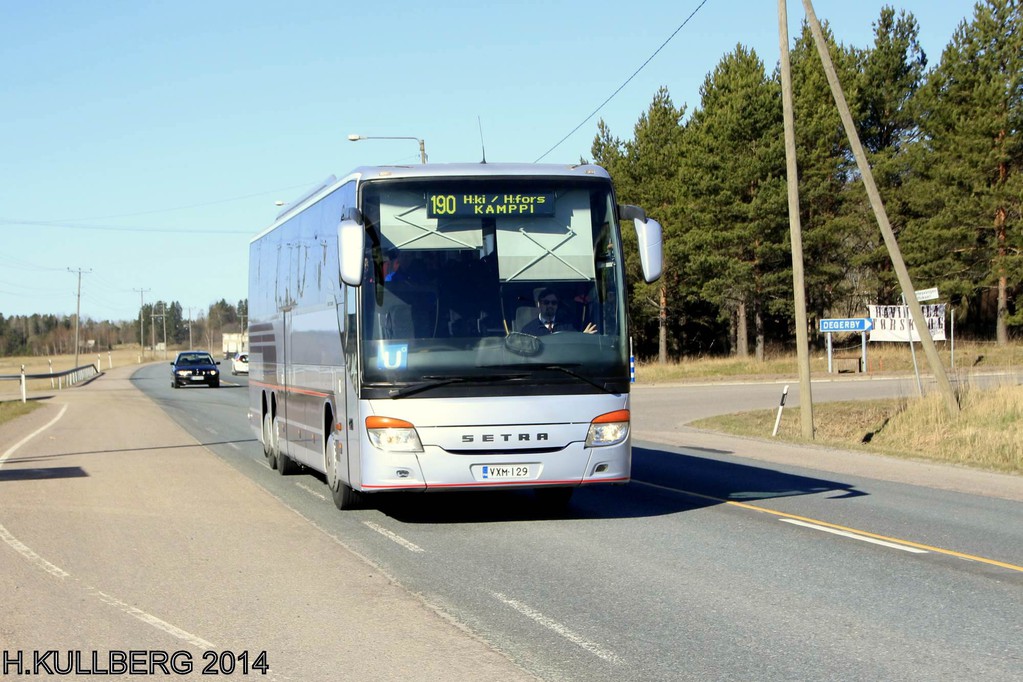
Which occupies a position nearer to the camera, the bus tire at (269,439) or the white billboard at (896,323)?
the bus tire at (269,439)

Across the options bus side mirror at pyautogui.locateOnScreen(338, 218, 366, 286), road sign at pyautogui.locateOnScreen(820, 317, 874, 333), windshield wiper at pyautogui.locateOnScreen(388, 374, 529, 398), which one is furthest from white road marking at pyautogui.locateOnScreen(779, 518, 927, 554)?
road sign at pyautogui.locateOnScreen(820, 317, 874, 333)

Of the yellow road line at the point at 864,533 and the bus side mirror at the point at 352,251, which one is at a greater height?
the bus side mirror at the point at 352,251

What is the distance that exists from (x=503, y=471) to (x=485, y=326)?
135 centimetres

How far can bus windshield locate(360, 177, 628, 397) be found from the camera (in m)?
11.0

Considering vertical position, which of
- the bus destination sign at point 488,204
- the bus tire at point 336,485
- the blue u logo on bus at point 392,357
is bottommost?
the bus tire at point 336,485

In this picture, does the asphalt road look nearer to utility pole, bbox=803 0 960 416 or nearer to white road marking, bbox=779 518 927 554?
white road marking, bbox=779 518 927 554

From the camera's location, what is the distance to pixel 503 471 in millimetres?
11016

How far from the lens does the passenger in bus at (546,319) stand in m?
11.1

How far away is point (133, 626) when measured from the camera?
24.3 feet

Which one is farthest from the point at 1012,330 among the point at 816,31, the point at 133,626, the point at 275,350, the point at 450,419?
the point at 133,626

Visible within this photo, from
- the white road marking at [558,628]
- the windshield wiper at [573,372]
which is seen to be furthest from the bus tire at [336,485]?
the white road marking at [558,628]

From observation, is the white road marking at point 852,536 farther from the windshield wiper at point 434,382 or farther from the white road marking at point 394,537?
the white road marking at point 394,537

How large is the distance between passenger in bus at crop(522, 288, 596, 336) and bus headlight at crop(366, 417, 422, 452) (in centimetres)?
141

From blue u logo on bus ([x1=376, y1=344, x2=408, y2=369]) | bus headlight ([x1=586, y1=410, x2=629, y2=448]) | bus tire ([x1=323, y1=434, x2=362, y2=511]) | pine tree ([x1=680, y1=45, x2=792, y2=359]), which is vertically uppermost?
pine tree ([x1=680, y1=45, x2=792, y2=359])
